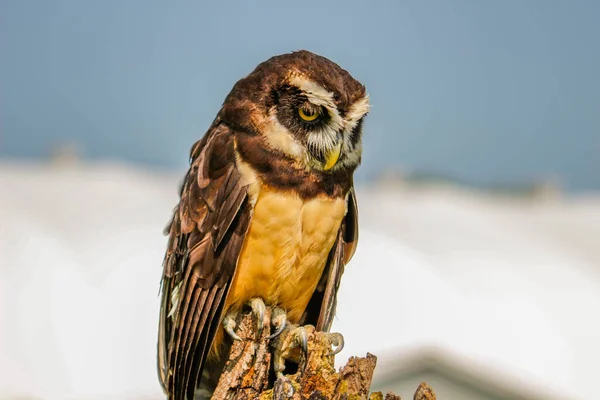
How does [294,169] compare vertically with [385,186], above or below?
below

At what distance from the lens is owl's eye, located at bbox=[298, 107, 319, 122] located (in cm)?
470

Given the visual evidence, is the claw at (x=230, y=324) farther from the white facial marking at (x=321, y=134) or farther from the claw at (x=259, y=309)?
the white facial marking at (x=321, y=134)

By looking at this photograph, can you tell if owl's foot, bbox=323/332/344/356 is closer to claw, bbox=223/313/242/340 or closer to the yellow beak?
claw, bbox=223/313/242/340

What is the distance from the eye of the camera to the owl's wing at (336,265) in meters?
5.28

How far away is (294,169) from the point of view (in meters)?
4.80

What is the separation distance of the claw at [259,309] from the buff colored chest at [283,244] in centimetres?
4

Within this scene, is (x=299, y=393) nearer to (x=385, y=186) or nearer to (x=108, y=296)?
(x=108, y=296)

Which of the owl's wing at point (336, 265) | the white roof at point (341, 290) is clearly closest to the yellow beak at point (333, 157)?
the owl's wing at point (336, 265)

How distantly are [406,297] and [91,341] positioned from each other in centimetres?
572

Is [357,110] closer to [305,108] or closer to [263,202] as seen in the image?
[305,108]

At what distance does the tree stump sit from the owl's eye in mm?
1203

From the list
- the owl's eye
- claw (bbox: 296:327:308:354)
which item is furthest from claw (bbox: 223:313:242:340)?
the owl's eye

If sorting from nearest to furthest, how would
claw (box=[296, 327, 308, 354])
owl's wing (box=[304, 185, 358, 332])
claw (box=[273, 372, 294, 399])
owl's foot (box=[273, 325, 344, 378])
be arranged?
claw (box=[273, 372, 294, 399]) → claw (box=[296, 327, 308, 354]) → owl's foot (box=[273, 325, 344, 378]) → owl's wing (box=[304, 185, 358, 332])

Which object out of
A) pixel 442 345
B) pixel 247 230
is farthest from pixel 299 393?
pixel 442 345
